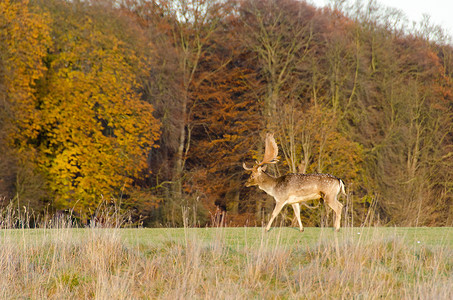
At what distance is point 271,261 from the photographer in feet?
29.3

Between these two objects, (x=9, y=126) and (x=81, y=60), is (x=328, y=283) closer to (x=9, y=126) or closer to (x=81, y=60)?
(x=9, y=126)

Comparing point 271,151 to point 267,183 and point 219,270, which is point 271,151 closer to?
point 267,183

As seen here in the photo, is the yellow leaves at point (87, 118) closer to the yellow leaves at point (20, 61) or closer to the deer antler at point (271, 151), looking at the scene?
the yellow leaves at point (20, 61)

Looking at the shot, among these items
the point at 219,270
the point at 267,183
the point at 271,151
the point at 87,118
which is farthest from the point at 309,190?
the point at 87,118

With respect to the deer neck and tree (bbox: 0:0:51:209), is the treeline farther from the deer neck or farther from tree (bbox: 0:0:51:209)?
the deer neck

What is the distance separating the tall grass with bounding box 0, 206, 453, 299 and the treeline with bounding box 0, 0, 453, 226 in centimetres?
1325

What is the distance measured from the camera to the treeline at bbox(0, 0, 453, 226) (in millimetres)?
23719

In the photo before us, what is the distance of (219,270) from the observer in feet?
28.3

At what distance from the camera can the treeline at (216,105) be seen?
77.8ft

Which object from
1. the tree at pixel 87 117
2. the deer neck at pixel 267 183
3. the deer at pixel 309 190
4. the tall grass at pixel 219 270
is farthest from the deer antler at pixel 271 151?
the tree at pixel 87 117

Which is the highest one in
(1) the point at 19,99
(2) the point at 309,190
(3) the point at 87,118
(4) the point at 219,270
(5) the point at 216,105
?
(5) the point at 216,105

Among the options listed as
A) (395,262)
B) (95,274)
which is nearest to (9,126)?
(95,274)

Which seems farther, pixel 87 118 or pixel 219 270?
pixel 87 118

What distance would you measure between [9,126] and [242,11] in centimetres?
1603
